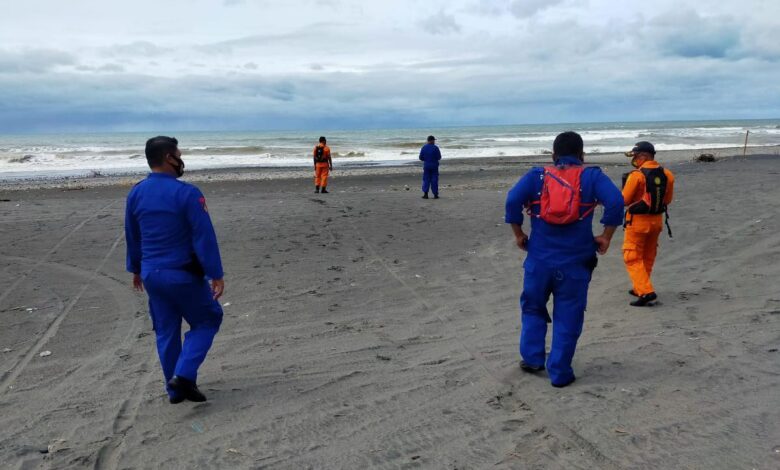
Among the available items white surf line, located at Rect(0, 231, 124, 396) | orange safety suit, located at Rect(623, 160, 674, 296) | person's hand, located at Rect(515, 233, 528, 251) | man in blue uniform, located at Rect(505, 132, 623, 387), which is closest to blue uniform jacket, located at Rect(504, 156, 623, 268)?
man in blue uniform, located at Rect(505, 132, 623, 387)

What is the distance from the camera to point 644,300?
672 centimetres

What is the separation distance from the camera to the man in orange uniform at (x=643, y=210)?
650 cm

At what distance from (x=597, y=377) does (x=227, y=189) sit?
664 inches

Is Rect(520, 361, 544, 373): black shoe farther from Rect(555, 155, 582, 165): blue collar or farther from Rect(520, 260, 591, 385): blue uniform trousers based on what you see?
Rect(555, 155, 582, 165): blue collar

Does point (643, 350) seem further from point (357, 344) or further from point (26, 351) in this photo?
point (26, 351)

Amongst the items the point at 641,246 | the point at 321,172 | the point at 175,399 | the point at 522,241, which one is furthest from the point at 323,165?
the point at 175,399

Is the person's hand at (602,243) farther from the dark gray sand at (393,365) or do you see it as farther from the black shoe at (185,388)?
the black shoe at (185,388)

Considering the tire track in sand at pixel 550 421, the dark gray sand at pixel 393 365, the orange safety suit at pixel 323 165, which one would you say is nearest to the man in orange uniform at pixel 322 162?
the orange safety suit at pixel 323 165

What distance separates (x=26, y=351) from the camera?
5836mm

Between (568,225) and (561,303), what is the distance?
1.76 ft

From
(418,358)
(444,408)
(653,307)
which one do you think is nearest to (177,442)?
(444,408)

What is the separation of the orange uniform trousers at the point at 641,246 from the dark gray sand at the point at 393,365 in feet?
1.03

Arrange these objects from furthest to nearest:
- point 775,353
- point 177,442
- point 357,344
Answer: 1. point 357,344
2. point 775,353
3. point 177,442

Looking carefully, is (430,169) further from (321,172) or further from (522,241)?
(522,241)
